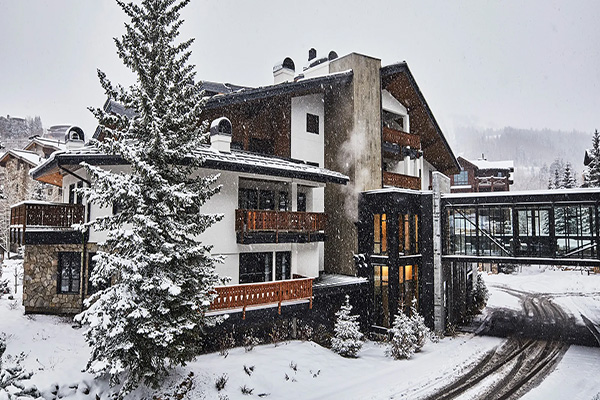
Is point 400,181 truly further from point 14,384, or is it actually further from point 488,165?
point 488,165

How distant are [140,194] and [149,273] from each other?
2.15 m

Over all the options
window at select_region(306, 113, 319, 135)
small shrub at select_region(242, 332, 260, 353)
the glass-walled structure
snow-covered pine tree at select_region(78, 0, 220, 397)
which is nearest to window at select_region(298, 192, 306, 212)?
window at select_region(306, 113, 319, 135)

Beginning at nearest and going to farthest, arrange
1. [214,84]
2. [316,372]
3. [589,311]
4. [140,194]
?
[140,194], [316,372], [214,84], [589,311]

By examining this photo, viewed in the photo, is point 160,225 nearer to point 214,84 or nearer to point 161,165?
point 161,165

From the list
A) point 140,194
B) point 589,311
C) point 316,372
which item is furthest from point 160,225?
point 589,311

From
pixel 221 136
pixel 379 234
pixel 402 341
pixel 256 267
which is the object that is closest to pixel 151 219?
pixel 221 136

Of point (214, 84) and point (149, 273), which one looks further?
point (214, 84)

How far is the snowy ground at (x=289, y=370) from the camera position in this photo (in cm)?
1142

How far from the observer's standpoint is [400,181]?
2544 cm

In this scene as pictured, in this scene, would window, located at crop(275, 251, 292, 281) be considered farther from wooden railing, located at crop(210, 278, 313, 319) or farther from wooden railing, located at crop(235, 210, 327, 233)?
wooden railing, located at crop(210, 278, 313, 319)

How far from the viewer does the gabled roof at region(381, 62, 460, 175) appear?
25.2m

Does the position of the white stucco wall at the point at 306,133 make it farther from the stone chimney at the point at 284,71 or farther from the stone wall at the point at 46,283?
the stone wall at the point at 46,283

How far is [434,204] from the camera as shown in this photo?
76.3 feet

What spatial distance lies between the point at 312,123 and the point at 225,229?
32.3 ft
